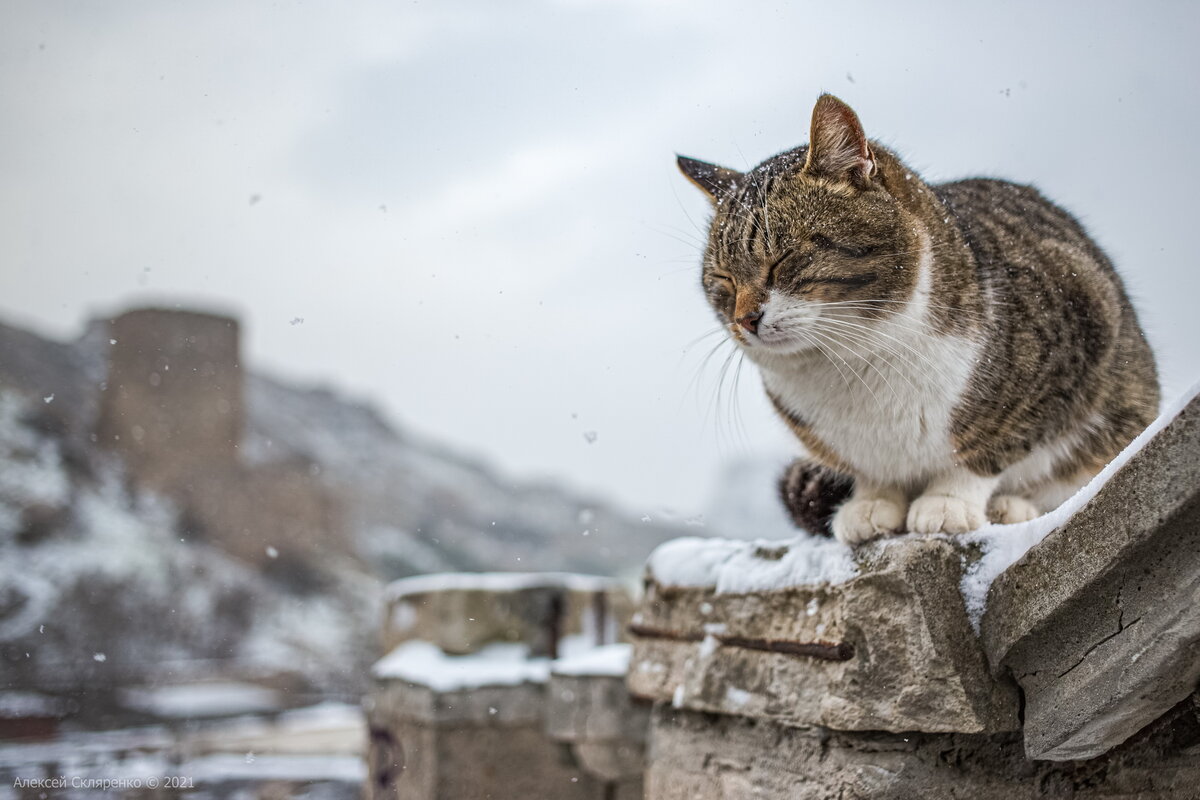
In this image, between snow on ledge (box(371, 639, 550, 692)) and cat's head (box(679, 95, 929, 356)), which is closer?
cat's head (box(679, 95, 929, 356))

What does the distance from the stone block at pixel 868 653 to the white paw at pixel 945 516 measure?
7 cm

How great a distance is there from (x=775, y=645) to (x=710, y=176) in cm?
85

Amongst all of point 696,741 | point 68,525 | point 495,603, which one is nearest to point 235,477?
point 68,525

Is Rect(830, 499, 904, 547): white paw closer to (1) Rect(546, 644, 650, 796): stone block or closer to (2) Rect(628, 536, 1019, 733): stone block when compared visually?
(2) Rect(628, 536, 1019, 733): stone block

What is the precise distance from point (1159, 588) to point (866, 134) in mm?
790

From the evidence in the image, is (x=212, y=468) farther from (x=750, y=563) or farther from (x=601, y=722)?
(x=750, y=563)

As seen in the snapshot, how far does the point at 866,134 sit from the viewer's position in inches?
60.7

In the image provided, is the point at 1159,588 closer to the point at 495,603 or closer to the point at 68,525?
the point at 495,603

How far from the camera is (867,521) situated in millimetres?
1570

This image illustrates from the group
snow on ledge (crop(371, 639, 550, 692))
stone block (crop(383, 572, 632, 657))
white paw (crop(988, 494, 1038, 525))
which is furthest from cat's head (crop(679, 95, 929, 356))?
stone block (crop(383, 572, 632, 657))

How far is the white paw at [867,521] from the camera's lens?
1561 millimetres

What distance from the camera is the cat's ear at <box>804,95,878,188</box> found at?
1.49 m

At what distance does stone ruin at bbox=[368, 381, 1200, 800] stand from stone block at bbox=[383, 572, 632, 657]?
1559mm

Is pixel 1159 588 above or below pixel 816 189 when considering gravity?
below
